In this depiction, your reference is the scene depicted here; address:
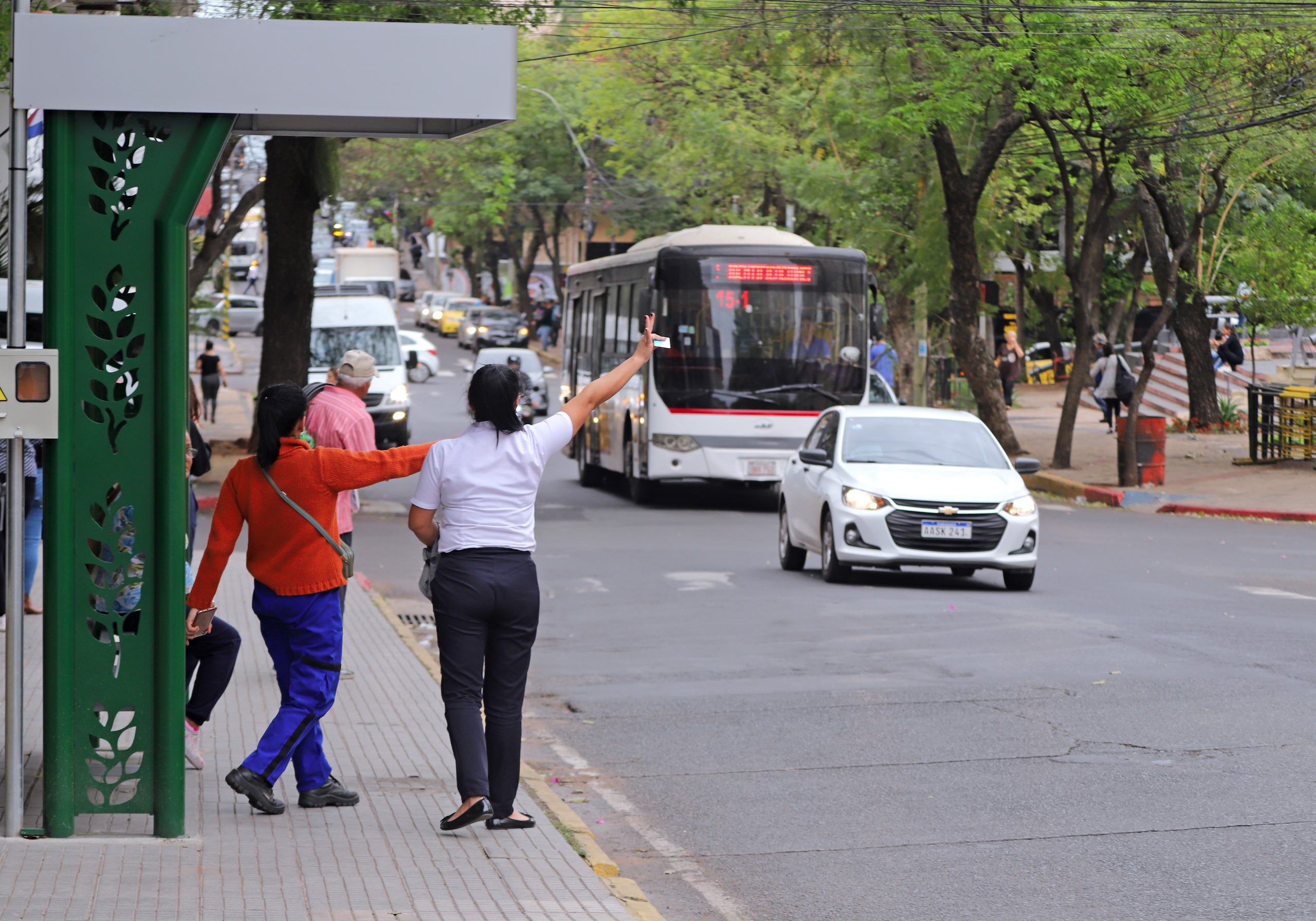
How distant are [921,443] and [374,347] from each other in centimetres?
1737

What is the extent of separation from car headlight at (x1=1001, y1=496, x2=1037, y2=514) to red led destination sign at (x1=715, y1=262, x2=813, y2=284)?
8905 millimetres

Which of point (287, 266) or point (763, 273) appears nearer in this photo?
point (763, 273)

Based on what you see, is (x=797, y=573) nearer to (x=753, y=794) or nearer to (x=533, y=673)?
(x=533, y=673)

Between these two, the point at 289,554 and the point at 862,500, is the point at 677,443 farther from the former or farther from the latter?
the point at 289,554

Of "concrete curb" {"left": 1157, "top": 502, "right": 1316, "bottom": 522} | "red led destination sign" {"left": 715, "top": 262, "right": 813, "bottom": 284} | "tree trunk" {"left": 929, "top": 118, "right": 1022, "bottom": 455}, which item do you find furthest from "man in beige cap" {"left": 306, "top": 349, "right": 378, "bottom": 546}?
"tree trunk" {"left": 929, "top": 118, "right": 1022, "bottom": 455}

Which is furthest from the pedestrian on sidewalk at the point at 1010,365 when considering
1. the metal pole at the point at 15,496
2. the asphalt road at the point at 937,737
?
the metal pole at the point at 15,496

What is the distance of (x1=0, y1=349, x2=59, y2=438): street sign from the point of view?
570 centimetres

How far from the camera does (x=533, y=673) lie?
423 inches

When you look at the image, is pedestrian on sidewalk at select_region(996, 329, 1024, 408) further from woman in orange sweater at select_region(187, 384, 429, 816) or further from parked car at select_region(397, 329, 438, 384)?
woman in orange sweater at select_region(187, 384, 429, 816)

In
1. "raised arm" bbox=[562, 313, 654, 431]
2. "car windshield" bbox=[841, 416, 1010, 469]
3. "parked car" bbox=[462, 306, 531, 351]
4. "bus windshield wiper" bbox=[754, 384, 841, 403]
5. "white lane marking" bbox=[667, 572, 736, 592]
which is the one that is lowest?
"white lane marking" bbox=[667, 572, 736, 592]

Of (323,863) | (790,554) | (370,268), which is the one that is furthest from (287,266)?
(370,268)

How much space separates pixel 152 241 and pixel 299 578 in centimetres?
133

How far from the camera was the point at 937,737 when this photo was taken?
27.6ft

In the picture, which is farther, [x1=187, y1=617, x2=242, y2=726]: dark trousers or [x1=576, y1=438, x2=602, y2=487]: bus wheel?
[x1=576, y1=438, x2=602, y2=487]: bus wheel
